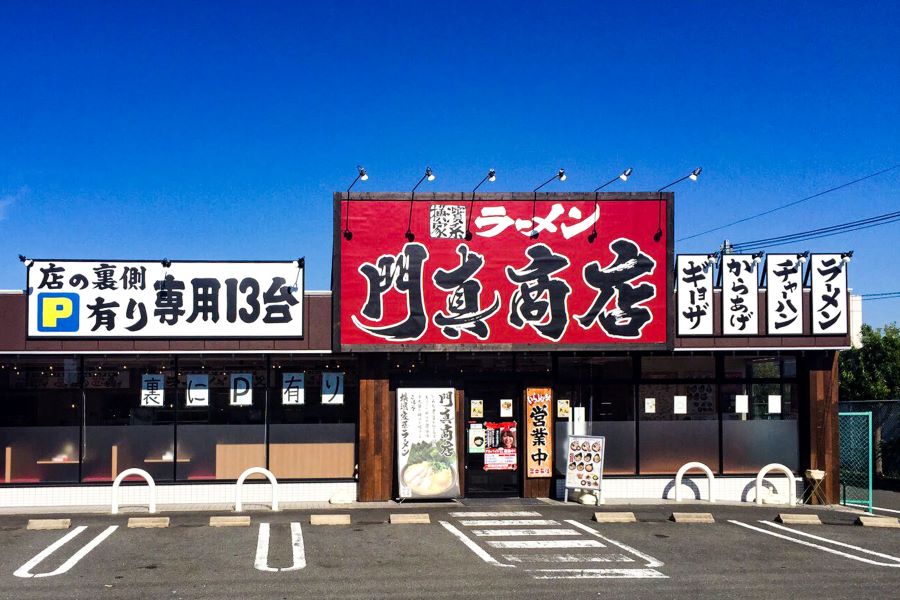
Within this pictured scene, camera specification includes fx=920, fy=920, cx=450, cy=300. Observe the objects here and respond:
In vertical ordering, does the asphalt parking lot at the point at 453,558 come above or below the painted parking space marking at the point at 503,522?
above

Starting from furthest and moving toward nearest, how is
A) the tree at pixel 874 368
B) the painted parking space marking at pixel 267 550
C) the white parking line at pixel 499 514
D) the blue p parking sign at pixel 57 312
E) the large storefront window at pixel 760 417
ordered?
the tree at pixel 874 368
the large storefront window at pixel 760 417
the blue p parking sign at pixel 57 312
the white parking line at pixel 499 514
the painted parking space marking at pixel 267 550

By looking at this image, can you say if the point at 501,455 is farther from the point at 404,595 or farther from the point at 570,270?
the point at 404,595

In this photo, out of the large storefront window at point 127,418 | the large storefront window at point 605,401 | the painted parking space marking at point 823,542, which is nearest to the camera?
the painted parking space marking at point 823,542

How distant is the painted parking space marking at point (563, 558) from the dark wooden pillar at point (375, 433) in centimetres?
576

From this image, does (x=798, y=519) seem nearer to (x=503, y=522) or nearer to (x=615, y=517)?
(x=615, y=517)

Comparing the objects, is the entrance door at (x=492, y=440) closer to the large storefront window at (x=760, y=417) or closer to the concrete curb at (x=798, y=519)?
the large storefront window at (x=760, y=417)

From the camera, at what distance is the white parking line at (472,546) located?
12.5 metres

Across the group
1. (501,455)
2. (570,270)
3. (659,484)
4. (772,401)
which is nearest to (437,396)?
(501,455)

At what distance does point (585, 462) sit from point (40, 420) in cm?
1075

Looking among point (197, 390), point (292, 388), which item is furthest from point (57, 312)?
point (292, 388)

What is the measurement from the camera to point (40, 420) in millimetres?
18062

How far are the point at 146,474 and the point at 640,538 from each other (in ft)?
29.0

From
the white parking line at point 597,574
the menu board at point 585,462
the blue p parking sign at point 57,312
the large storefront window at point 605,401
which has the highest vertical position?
the blue p parking sign at point 57,312

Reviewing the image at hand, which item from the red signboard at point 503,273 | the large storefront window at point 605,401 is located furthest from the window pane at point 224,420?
the large storefront window at point 605,401
